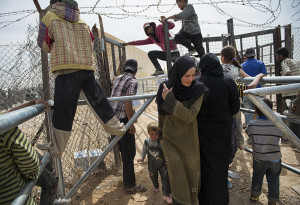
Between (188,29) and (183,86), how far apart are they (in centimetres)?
241

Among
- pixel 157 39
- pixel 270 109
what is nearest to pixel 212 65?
pixel 270 109

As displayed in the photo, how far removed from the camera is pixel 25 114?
4.26ft

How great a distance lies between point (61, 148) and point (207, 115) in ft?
4.72

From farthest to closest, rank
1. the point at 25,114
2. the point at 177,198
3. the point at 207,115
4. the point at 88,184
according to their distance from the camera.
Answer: the point at 88,184 → the point at 207,115 → the point at 177,198 → the point at 25,114

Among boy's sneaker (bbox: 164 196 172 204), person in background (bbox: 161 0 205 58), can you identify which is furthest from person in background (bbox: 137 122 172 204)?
person in background (bbox: 161 0 205 58)

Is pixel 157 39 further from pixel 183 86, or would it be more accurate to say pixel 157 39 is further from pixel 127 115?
pixel 183 86

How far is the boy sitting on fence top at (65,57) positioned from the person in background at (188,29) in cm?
218

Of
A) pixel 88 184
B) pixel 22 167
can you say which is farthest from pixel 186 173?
pixel 88 184

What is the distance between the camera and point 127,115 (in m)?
3.16

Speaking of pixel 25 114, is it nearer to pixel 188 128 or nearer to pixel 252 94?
pixel 188 128

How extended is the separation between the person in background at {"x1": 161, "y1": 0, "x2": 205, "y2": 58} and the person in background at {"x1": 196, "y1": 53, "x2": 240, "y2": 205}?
2.11 meters

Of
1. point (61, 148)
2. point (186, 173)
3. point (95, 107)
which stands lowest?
point (186, 173)

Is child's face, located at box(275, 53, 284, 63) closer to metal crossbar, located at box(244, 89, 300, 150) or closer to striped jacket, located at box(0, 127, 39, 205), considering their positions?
metal crossbar, located at box(244, 89, 300, 150)

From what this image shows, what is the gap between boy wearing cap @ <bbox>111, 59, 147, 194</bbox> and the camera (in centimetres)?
310
